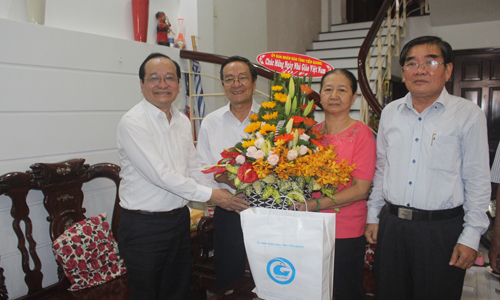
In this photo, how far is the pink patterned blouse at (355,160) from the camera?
1.52m

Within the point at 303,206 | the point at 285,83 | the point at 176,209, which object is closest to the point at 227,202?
the point at 176,209

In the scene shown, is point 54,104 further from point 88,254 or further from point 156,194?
point 156,194

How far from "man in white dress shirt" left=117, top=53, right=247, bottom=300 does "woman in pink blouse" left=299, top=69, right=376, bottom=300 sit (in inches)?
18.7

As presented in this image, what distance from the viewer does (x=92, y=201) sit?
8.31ft

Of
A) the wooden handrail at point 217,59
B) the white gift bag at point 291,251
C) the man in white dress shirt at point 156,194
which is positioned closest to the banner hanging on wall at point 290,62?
the wooden handrail at point 217,59

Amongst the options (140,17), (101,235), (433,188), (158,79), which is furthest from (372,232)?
(140,17)

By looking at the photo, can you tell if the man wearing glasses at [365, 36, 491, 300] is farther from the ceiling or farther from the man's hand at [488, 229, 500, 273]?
the ceiling

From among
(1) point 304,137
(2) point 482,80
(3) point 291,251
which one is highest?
(2) point 482,80

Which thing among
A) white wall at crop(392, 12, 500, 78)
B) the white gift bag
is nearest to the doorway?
white wall at crop(392, 12, 500, 78)

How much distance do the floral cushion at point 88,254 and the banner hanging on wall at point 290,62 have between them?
187 cm

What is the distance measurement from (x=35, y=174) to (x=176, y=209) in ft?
3.08

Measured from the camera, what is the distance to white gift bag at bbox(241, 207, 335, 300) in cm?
109

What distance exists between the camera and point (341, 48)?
19.4 ft

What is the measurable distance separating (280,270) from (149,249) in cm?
82
